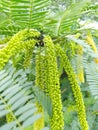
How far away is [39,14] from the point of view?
0.94m

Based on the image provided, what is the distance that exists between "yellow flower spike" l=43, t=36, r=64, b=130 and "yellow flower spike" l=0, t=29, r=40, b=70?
0.20ft

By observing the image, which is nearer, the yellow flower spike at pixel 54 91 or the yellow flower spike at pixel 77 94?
the yellow flower spike at pixel 54 91

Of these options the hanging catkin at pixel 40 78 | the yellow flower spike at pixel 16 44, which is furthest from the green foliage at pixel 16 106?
the hanging catkin at pixel 40 78

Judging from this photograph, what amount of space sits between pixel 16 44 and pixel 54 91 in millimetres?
140

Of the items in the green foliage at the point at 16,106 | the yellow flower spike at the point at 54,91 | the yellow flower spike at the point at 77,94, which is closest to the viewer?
the green foliage at the point at 16,106

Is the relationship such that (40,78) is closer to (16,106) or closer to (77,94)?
(77,94)

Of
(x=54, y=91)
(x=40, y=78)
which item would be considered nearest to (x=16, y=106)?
(x=54, y=91)

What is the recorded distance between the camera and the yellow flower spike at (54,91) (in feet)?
2.80

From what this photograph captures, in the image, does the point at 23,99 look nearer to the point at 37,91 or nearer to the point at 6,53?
the point at 6,53

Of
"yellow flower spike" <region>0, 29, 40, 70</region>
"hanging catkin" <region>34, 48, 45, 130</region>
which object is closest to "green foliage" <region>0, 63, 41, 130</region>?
"yellow flower spike" <region>0, 29, 40, 70</region>

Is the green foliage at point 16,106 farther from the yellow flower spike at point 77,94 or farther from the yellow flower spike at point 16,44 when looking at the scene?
the yellow flower spike at point 77,94

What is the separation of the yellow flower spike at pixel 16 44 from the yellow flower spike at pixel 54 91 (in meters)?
0.06

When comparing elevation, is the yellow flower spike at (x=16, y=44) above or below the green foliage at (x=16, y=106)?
above

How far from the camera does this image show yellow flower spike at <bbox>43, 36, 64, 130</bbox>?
2.80ft
